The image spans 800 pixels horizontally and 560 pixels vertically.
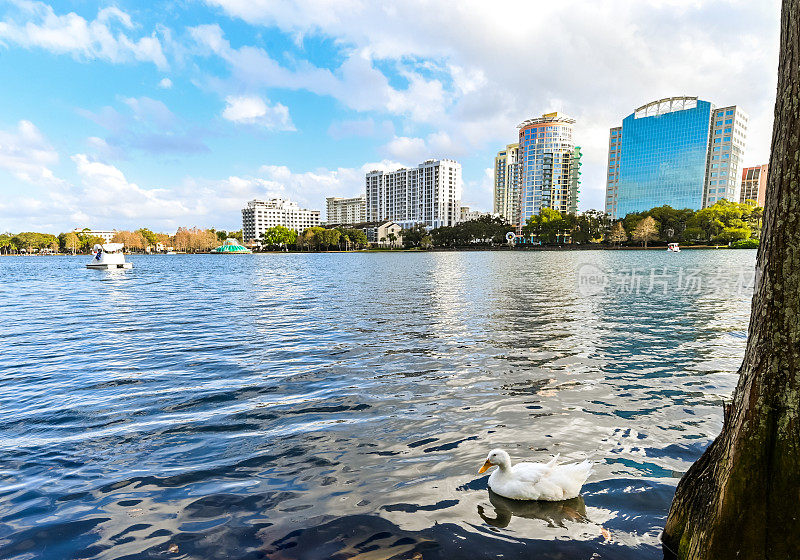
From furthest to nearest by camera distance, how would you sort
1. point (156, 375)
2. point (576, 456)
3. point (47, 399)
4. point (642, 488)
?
1. point (156, 375)
2. point (47, 399)
3. point (576, 456)
4. point (642, 488)

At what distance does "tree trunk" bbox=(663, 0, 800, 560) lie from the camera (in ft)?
12.2

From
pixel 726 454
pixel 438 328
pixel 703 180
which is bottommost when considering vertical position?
pixel 438 328

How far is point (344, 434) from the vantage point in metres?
8.87

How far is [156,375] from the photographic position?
43.3ft

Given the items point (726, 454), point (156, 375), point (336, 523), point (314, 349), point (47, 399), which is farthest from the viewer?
point (314, 349)

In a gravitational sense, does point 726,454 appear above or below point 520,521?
above

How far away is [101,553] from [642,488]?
25.3 ft

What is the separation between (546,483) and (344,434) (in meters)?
4.10

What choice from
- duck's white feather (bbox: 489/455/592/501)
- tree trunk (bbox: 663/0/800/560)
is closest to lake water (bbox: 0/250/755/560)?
duck's white feather (bbox: 489/455/592/501)

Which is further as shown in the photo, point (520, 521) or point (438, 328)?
point (438, 328)

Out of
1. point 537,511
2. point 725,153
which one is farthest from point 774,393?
point 725,153

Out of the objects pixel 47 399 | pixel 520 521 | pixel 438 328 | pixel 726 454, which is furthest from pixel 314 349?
pixel 726 454

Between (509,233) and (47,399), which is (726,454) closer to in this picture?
(47,399)

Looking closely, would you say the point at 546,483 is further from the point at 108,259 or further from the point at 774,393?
the point at 108,259
